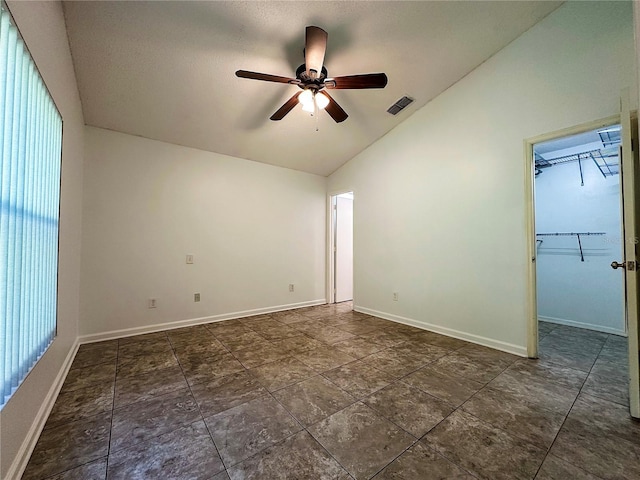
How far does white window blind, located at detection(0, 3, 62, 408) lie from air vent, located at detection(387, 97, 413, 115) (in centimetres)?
329

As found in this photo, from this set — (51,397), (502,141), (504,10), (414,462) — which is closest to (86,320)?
(51,397)

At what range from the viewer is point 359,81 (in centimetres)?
207

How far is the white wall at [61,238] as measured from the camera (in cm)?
119

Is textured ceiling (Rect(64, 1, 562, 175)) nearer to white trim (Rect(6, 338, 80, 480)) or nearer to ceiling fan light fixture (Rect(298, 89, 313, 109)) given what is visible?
ceiling fan light fixture (Rect(298, 89, 313, 109))

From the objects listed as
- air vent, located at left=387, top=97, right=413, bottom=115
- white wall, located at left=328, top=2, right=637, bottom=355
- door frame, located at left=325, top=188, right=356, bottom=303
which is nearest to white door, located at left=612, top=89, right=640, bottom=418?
white wall, located at left=328, top=2, right=637, bottom=355

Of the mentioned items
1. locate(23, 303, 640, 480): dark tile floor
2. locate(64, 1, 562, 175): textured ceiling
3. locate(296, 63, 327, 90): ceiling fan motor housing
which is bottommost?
locate(23, 303, 640, 480): dark tile floor

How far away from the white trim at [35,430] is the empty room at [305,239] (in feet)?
0.06

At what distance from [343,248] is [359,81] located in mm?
3420

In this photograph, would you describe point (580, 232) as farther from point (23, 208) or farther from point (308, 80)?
point (23, 208)

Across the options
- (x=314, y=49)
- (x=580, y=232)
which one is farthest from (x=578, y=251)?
(x=314, y=49)

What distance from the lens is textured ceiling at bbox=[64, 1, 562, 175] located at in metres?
2.00

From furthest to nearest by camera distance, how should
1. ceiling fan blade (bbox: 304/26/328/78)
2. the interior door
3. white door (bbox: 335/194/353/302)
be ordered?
white door (bbox: 335/194/353/302) → ceiling fan blade (bbox: 304/26/328/78) → the interior door

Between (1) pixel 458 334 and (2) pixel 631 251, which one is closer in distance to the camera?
(2) pixel 631 251

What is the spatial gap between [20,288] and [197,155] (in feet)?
9.11
